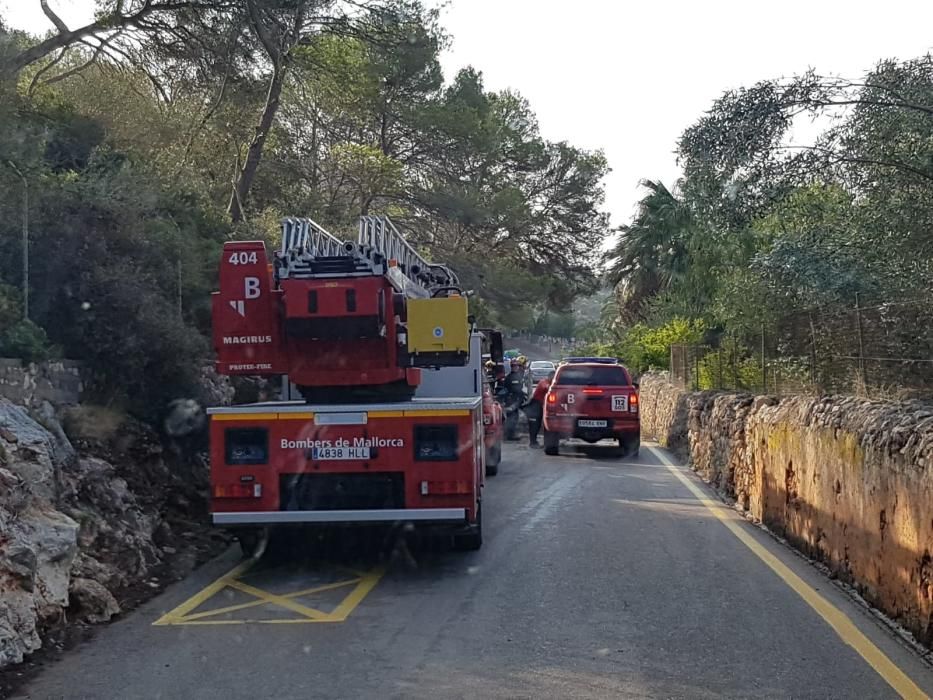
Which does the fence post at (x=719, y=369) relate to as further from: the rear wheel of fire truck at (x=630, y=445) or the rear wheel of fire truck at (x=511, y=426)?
the rear wheel of fire truck at (x=511, y=426)

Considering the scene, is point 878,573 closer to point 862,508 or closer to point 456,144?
point 862,508

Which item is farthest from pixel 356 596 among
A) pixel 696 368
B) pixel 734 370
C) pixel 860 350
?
pixel 696 368

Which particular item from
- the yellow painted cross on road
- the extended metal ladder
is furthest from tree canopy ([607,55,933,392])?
the yellow painted cross on road

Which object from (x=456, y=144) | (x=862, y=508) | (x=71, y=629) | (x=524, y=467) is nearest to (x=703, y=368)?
(x=524, y=467)

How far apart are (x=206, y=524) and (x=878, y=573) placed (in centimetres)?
706

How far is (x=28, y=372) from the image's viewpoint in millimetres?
11602

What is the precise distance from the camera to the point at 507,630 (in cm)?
744

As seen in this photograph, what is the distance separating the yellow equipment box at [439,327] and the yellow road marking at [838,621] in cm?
340

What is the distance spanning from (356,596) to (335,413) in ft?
5.42

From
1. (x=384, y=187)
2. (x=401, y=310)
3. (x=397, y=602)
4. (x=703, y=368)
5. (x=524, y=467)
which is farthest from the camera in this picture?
(x=384, y=187)

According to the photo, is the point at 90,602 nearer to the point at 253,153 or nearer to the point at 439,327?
the point at 439,327

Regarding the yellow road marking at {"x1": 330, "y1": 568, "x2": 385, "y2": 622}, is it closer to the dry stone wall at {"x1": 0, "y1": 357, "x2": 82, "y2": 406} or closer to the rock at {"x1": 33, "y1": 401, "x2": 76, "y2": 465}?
the rock at {"x1": 33, "y1": 401, "x2": 76, "y2": 465}

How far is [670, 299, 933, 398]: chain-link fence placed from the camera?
9.52m

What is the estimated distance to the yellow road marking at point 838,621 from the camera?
611 cm
